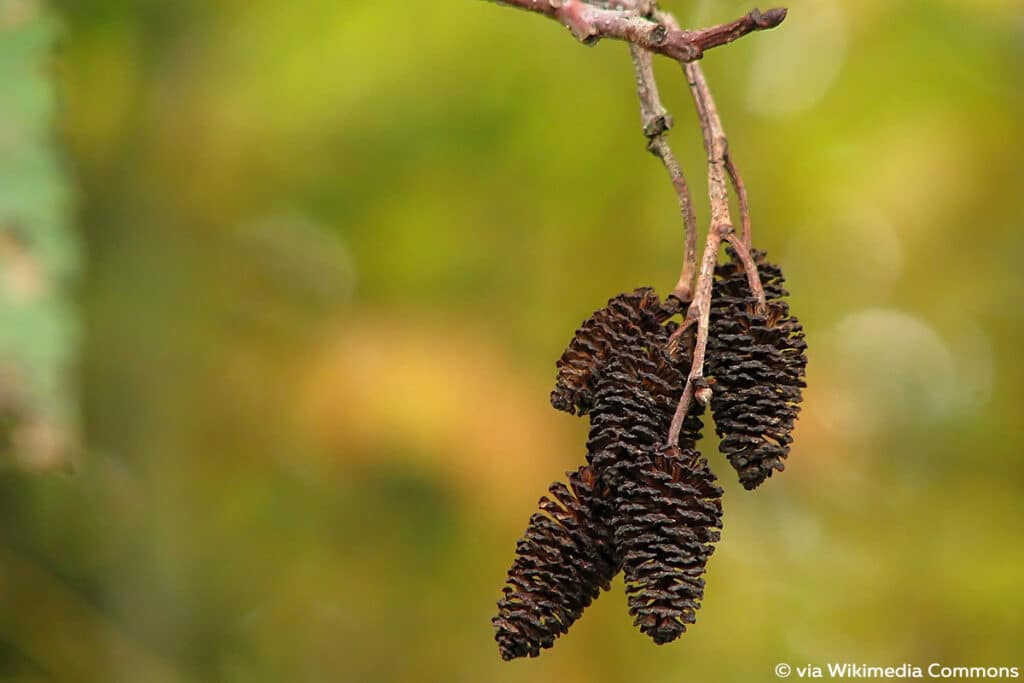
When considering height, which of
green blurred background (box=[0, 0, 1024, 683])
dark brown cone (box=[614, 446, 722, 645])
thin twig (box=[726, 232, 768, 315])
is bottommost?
dark brown cone (box=[614, 446, 722, 645])

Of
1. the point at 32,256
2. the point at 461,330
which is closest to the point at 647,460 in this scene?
the point at 32,256

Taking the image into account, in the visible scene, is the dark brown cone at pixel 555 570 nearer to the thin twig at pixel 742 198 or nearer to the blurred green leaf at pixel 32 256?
the thin twig at pixel 742 198

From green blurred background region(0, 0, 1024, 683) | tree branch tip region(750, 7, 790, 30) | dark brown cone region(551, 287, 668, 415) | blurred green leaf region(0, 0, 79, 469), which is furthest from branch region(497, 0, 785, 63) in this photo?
green blurred background region(0, 0, 1024, 683)

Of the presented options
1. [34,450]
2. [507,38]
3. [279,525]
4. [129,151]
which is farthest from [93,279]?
[34,450]

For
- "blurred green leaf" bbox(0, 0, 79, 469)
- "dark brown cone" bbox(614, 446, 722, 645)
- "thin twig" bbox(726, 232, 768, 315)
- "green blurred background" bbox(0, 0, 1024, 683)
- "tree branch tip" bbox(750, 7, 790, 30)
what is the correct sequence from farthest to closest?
1. "green blurred background" bbox(0, 0, 1024, 683)
2. "blurred green leaf" bbox(0, 0, 79, 469)
3. "thin twig" bbox(726, 232, 768, 315)
4. "dark brown cone" bbox(614, 446, 722, 645)
5. "tree branch tip" bbox(750, 7, 790, 30)

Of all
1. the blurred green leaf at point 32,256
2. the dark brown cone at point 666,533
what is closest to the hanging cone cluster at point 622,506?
the dark brown cone at point 666,533

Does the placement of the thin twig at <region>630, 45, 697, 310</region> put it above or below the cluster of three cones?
above

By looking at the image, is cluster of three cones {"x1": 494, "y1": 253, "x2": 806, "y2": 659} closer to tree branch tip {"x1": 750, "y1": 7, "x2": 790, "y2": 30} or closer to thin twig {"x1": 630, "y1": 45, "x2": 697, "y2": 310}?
thin twig {"x1": 630, "y1": 45, "x2": 697, "y2": 310}

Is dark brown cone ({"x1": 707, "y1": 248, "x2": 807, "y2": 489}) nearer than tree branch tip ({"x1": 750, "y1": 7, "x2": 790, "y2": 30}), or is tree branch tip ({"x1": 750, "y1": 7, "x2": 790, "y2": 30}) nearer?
tree branch tip ({"x1": 750, "y1": 7, "x2": 790, "y2": 30})
